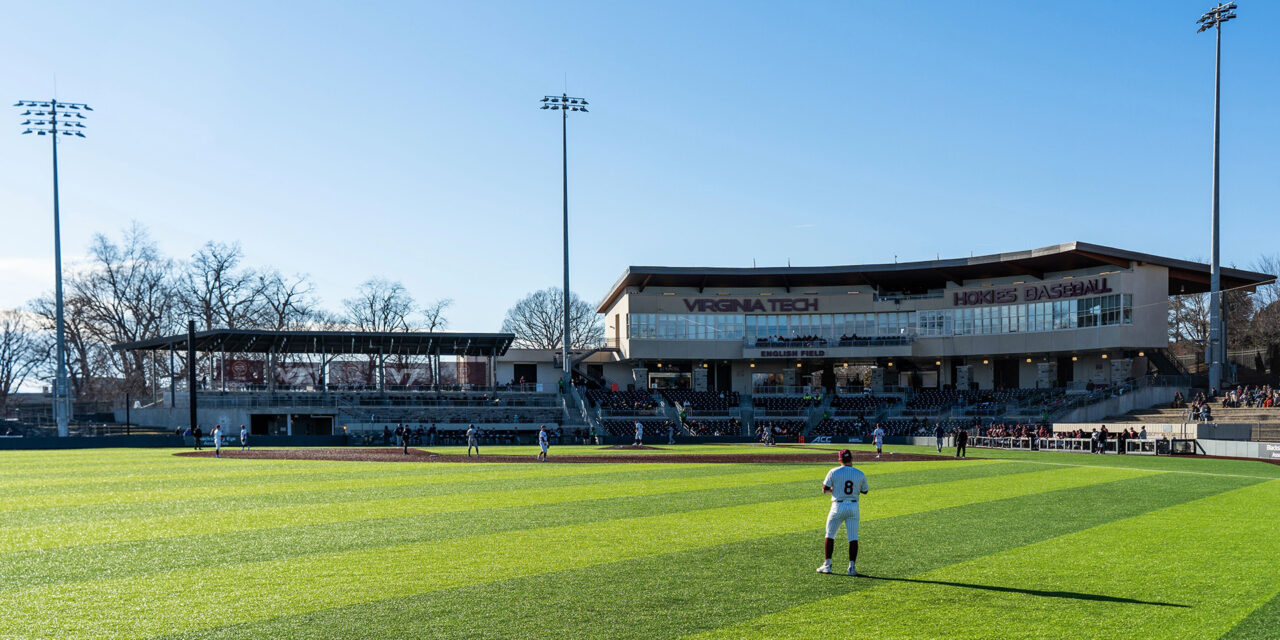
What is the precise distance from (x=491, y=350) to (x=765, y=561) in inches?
2356

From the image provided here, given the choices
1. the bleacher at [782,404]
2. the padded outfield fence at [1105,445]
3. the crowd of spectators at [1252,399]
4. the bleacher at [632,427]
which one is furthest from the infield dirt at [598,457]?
the bleacher at [782,404]

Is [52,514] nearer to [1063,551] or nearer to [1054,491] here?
[1063,551]

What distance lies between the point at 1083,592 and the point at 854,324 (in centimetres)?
6799

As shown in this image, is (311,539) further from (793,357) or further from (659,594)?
(793,357)

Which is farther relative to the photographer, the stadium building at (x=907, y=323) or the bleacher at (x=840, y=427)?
the stadium building at (x=907, y=323)

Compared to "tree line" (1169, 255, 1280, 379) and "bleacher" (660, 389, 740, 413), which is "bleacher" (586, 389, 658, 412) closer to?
"bleacher" (660, 389, 740, 413)

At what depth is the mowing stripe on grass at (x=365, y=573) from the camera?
31.7ft

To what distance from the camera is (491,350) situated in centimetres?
7150

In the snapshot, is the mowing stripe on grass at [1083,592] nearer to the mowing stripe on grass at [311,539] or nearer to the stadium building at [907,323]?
the mowing stripe on grass at [311,539]

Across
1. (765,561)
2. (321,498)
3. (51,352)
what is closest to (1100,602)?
(765,561)

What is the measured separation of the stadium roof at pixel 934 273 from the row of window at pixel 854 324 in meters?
3.11

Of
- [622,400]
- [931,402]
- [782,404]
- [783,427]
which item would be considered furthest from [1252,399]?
[622,400]

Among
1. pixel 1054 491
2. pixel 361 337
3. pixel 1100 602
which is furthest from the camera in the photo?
pixel 361 337

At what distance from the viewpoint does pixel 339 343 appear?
Answer: 7006cm
